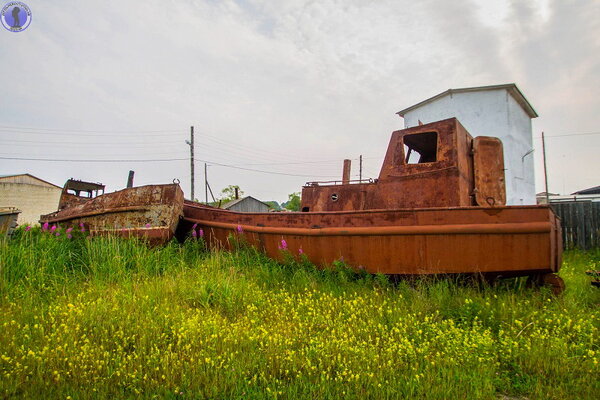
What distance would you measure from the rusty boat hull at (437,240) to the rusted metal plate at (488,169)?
1.01 m

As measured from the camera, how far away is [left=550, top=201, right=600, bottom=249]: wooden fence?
970 cm

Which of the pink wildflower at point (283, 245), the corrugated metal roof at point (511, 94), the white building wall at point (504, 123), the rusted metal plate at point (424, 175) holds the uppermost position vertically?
the corrugated metal roof at point (511, 94)

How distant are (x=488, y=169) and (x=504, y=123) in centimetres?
1522

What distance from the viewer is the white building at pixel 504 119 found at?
17.5 metres

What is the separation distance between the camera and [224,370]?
7.88 feet

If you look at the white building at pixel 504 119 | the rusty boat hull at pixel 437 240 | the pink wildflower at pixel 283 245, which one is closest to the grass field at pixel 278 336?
the rusty boat hull at pixel 437 240

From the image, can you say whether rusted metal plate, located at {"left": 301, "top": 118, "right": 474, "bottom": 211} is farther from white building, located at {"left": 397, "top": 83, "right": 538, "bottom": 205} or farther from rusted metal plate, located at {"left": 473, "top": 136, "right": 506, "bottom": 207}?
white building, located at {"left": 397, "top": 83, "right": 538, "bottom": 205}

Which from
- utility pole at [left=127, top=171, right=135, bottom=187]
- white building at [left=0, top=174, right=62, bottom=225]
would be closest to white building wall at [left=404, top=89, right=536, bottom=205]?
utility pole at [left=127, top=171, right=135, bottom=187]

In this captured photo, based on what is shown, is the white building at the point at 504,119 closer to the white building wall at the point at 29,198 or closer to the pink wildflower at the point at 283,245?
the pink wildflower at the point at 283,245

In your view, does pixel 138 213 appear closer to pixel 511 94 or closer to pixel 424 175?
pixel 424 175

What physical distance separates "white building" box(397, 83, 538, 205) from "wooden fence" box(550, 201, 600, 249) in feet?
23.9

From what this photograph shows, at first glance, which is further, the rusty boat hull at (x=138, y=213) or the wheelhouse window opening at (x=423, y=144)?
the rusty boat hull at (x=138, y=213)

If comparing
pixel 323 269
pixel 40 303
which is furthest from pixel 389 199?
pixel 40 303

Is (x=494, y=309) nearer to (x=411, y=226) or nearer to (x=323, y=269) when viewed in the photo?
(x=411, y=226)
